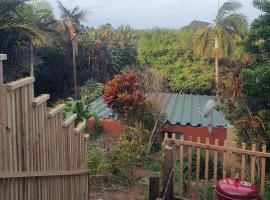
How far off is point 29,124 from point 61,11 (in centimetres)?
1996

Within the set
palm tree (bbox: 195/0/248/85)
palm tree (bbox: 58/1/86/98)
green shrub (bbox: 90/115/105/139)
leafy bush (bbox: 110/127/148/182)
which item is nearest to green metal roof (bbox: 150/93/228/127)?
green shrub (bbox: 90/115/105/139)

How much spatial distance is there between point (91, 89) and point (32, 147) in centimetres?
1655

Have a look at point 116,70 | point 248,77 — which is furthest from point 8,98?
point 116,70

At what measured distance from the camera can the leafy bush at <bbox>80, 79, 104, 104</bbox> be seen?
61.9 feet

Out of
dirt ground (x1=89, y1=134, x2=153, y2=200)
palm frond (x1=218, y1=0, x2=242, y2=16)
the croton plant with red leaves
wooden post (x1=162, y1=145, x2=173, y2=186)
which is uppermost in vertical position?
palm frond (x1=218, y1=0, x2=242, y2=16)

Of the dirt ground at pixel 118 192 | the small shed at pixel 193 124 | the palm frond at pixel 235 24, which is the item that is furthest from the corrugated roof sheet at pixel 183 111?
the dirt ground at pixel 118 192

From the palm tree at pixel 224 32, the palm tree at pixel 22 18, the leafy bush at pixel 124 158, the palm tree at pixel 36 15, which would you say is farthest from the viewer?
the palm tree at pixel 224 32

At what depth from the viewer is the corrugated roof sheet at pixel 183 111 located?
1237 centimetres

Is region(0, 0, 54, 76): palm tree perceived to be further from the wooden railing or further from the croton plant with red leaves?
the wooden railing

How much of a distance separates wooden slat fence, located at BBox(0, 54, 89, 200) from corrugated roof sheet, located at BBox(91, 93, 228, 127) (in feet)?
23.3

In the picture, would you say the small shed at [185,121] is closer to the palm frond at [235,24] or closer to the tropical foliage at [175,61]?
the tropical foliage at [175,61]

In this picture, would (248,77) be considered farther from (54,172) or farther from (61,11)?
(61,11)

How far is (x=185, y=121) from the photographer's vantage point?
12516 millimetres

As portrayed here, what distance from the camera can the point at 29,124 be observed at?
325 cm
